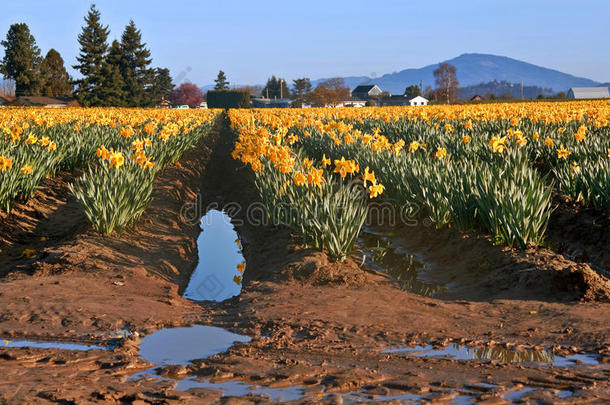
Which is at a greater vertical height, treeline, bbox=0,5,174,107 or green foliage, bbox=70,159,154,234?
treeline, bbox=0,5,174,107

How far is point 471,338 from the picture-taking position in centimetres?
466

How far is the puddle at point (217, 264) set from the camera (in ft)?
23.0

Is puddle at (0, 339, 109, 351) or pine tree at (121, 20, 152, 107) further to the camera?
pine tree at (121, 20, 152, 107)

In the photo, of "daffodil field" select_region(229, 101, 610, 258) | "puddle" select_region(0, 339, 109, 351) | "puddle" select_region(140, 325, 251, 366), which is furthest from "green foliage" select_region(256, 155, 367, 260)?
"puddle" select_region(0, 339, 109, 351)

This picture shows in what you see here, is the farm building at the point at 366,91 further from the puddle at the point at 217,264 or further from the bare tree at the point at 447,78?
the puddle at the point at 217,264

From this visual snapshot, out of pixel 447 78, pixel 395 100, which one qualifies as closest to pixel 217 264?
pixel 395 100

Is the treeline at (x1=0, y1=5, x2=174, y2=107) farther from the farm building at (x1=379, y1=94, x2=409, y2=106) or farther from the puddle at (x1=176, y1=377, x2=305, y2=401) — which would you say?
the puddle at (x1=176, y1=377, x2=305, y2=401)

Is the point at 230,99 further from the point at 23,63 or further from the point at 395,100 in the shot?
the point at 395,100

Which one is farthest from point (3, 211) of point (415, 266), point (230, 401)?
point (230, 401)

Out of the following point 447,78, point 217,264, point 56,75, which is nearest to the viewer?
point 217,264

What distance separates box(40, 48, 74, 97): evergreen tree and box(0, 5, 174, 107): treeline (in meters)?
1.76

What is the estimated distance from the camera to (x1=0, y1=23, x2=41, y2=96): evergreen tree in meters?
73.5

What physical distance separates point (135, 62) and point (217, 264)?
69.8m

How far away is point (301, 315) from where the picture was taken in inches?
208
